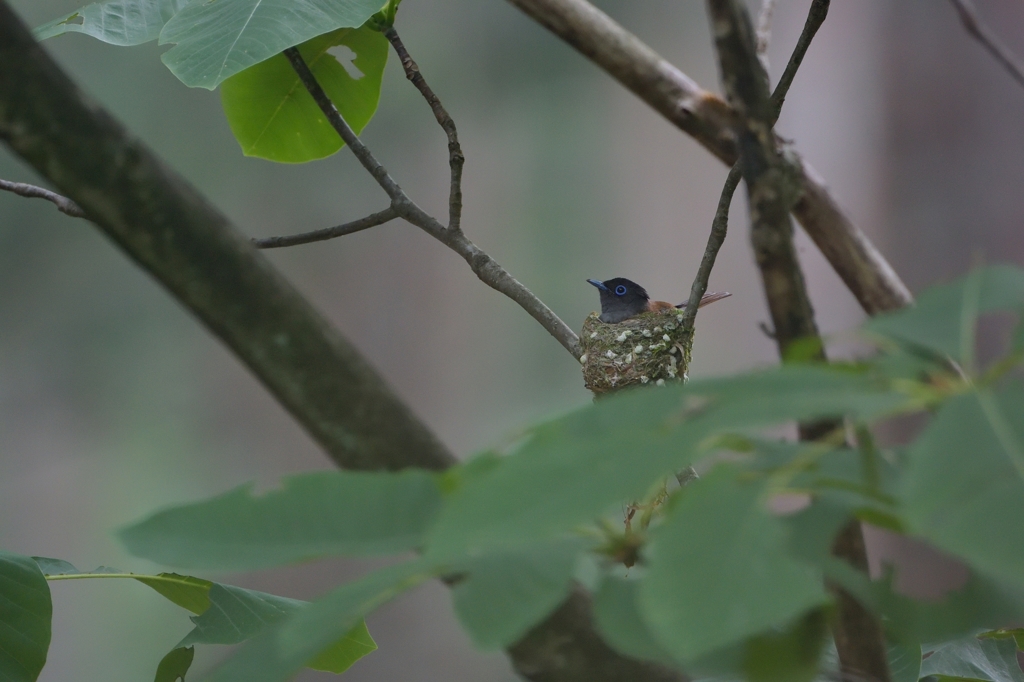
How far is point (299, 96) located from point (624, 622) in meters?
1.11

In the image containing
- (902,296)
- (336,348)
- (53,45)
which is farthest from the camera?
(53,45)

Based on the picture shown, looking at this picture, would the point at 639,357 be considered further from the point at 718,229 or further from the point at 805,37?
the point at 805,37

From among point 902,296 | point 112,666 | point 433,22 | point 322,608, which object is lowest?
point 112,666

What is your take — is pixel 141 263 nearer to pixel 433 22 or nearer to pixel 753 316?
pixel 753 316

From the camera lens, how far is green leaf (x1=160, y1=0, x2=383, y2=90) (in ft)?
2.76

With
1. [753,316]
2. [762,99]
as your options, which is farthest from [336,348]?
[753,316]

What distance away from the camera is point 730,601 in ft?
0.71

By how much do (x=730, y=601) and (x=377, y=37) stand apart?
115 cm

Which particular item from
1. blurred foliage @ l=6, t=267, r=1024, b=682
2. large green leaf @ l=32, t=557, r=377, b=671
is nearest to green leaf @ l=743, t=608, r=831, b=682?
blurred foliage @ l=6, t=267, r=1024, b=682

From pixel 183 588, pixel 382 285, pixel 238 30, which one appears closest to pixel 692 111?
pixel 238 30

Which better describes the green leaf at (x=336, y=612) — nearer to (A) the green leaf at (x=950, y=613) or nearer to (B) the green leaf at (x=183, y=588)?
(A) the green leaf at (x=950, y=613)

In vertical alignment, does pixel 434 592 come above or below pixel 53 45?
below

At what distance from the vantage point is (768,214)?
0.35 metres

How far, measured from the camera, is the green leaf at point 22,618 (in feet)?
2.20
